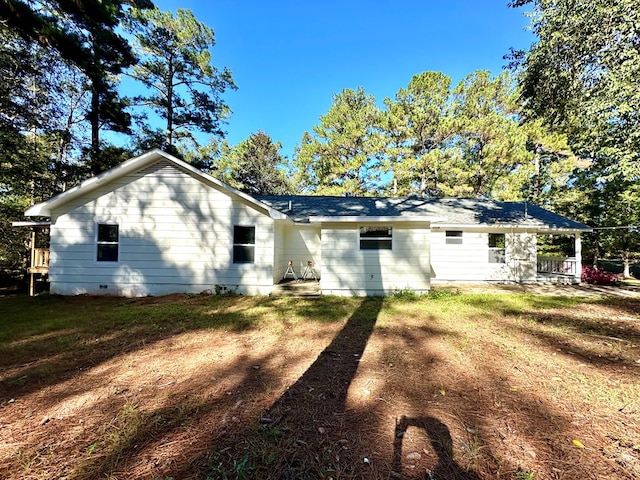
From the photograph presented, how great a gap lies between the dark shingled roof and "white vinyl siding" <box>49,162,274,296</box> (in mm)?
2439

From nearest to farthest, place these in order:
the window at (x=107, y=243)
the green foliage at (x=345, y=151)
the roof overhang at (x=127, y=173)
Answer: the roof overhang at (x=127, y=173), the window at (x=107, y=243), the green foliage at (x=345, y=151)

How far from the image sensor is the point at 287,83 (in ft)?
64.6

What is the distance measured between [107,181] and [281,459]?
10.4 meters

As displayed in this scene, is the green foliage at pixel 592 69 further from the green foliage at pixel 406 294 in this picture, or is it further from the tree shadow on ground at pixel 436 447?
the tree shadow on ground at pixel 436 447

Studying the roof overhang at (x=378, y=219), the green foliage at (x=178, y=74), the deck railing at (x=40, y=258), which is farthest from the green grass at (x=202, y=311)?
the green foliage at (x=178, y=74)

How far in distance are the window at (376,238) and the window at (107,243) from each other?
813 cm

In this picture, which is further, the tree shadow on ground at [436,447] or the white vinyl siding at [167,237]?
the white vinyl siding at [167,237]

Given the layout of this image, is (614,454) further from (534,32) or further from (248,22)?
(248,22)

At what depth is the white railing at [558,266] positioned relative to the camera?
40.0 ft

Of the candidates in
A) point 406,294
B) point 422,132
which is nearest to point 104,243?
point 406,294

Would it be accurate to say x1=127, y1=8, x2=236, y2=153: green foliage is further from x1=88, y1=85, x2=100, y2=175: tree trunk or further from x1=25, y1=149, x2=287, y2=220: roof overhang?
x1=25, y1=149, x2=287, y2=220: roof overhang

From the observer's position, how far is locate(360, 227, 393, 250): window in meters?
9.27

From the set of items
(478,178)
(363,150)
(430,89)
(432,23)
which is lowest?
(478,178)

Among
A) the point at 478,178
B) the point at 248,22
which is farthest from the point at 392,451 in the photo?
the point at 478,178
